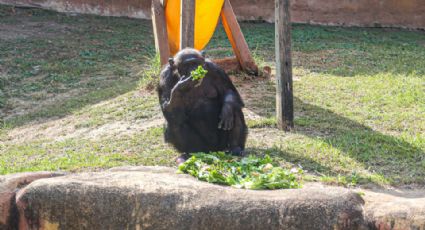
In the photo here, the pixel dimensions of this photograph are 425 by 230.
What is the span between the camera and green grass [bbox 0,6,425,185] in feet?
24.2

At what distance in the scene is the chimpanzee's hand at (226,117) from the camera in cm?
655

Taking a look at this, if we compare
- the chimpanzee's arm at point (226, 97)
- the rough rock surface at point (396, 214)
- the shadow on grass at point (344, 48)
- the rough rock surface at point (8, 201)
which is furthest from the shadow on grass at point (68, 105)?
the rough rock surface at point (396, 214)

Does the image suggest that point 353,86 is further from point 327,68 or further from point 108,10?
point 108,10

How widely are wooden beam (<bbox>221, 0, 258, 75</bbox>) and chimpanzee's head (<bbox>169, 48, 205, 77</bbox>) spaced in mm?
4396

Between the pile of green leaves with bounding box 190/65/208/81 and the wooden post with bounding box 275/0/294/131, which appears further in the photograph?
the wooden post with bounding box 275/0/294/131

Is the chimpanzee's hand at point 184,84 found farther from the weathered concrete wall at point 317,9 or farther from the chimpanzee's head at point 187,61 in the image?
the weathered concrete wall at point 317,9

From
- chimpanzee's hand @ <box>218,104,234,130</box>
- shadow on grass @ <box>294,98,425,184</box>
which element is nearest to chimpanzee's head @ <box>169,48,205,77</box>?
chimpanzee's hand @ <box>218,104,234,130</box>

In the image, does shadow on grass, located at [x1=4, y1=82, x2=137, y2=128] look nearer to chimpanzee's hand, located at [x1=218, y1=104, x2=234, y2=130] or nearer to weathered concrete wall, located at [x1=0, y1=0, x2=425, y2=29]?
chimpanzee's hand, located at [x1=218, y1=104, x2=234, y2=130]

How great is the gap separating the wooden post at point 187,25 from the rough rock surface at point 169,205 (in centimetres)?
433

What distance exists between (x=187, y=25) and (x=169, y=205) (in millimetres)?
4967

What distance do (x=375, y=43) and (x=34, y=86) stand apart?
7192 millimetres

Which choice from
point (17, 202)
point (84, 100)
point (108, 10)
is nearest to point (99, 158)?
point (17, 202)

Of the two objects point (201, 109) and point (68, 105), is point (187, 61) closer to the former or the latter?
point (201, 109)

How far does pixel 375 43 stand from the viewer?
47.2 ft
